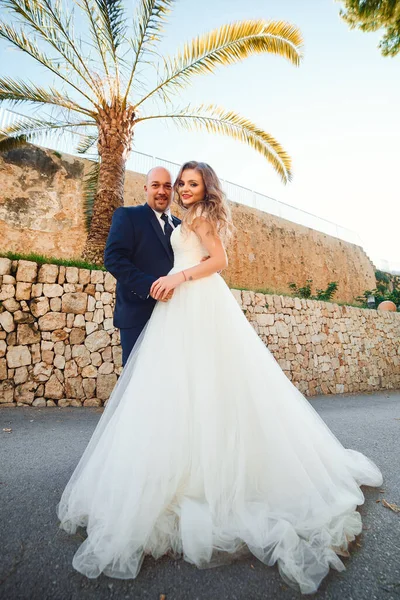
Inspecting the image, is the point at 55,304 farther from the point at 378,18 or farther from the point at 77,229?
the point at 378,18

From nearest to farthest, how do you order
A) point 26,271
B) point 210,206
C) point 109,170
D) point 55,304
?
1. point 210,206
2. point 26,271
3. point 55,304
4. point 109,170

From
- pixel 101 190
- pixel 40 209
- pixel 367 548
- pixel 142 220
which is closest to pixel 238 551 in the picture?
pixel 367 548

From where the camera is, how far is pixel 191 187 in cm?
197

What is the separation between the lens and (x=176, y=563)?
118 centimetres

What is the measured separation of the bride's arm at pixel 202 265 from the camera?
1.80 metres

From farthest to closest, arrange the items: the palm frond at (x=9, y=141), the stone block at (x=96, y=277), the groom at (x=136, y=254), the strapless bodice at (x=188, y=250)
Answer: the palm frond at (x=9, y=141)
the stone block at (x=96, y=277)
the groom at (x=136, y=254)
the strapless bodice at (x=188, y=250)

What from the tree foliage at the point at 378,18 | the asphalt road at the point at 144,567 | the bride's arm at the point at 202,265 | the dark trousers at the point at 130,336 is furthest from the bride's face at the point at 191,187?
the tree foliage at the point at 378,18

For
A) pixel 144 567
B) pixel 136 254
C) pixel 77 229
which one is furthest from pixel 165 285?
pixel 77 229

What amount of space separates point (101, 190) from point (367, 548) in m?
6.10

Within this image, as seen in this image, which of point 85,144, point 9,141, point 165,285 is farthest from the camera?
point 85,144

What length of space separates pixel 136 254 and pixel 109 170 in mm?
4419

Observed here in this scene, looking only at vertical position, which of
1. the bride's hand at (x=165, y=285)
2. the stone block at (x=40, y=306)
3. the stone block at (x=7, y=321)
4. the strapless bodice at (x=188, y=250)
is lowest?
the stone block at (x=7, y=321)

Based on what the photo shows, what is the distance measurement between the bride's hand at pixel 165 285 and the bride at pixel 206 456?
1 centimetres

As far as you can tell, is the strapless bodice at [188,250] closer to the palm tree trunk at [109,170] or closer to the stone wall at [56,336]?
the stone wall at [56,336]
